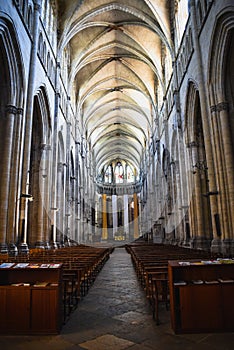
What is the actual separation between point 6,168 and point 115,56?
20.6 metres

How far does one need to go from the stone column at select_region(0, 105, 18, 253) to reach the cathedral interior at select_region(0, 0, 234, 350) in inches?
1.7

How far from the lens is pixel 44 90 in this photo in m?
17.2

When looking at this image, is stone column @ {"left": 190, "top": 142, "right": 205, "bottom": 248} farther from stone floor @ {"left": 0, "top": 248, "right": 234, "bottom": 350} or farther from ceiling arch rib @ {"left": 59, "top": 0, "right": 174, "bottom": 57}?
ceiling arch rib @ {"left": 59, "top": 0, "right": 174, "bottom": 57}

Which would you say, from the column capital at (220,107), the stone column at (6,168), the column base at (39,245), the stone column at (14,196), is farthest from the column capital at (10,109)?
the column capital at (220,107)

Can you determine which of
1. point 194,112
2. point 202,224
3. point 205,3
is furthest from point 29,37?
point 202,224

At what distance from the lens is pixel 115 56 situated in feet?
91.2

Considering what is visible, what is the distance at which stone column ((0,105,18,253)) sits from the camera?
438 inches

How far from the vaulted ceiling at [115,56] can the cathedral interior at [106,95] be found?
11 cm

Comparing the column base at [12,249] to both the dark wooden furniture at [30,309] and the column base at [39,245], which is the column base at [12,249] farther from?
the dark wooden furniture at [30,309]

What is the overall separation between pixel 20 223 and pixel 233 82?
11804mm

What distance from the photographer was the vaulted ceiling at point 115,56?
20922 mm

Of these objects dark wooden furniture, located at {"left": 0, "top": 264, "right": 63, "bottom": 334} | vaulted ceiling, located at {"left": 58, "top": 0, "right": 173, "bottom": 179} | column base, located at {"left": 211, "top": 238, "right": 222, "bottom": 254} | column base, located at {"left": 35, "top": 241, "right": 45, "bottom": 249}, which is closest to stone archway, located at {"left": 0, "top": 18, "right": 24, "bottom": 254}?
column base, located at {"left": 35, "top": 241, "right": 45, "bottom": 249}

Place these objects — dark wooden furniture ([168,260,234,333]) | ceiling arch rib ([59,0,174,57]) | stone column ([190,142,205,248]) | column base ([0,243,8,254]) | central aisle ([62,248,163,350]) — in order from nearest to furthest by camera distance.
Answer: central aisle ([62,248,163,350]), dark wooden furniture ([168,260,234,333]), column base ([0,243,8,254]), stone column ([190,142,205,248]), ceiling arch rib ([59,0,174,57])

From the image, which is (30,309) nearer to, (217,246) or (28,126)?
(217,246)
